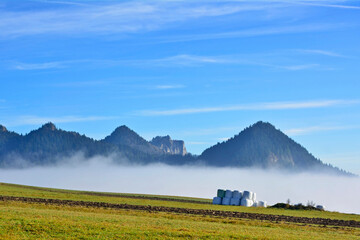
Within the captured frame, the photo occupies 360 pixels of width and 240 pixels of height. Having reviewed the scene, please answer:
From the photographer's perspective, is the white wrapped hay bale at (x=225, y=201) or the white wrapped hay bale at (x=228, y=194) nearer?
the white wrapped hay bale at (x=225, y=201)

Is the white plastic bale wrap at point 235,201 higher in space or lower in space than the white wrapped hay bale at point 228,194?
lower

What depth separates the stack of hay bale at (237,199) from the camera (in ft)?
461

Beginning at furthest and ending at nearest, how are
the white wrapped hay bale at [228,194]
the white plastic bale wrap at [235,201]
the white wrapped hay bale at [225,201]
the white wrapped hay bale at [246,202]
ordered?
the white wrapped hay bale at [228,194] < the white wrapped hay bale at [225,201] < the white plastic bale wrap at [235,201] < the white wrapped hay bale at [246,202]

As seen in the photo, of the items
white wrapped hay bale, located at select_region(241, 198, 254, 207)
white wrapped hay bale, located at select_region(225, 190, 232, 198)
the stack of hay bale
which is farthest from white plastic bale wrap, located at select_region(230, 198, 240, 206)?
white wrapped hay bale, located at select_region(225, 190, 232, 198)

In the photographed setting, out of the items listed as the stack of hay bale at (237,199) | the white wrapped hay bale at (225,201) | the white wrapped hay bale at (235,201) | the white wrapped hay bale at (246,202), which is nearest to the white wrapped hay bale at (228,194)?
the stack of hay bale at (237,199)

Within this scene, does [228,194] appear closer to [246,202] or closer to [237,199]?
[237,199]

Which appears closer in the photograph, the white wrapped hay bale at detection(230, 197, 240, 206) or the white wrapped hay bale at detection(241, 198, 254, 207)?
the white wrapped hay bale at detection(241, 198, 254, 207)

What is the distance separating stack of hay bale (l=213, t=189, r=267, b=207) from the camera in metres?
140

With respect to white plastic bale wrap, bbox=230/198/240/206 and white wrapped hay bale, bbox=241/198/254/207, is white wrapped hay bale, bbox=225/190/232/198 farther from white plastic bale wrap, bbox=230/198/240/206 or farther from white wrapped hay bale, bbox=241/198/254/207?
white wrapped hay bale, bbox=241/198/254/207

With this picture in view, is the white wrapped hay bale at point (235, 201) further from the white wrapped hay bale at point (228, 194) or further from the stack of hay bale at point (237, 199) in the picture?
the white wrapped hay bale at point (228, 194)

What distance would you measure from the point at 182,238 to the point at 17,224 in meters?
17.0

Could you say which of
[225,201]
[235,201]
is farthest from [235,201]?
[225,201]

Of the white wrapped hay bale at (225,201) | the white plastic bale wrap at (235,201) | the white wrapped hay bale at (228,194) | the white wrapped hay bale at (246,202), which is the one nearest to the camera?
the white wrapped hay bale at (246,202)

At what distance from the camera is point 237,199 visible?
463 feet
